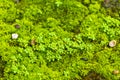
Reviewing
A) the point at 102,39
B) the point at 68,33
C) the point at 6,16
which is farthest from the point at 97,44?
the point at 6,16

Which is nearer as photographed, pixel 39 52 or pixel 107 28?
pixel 39 52

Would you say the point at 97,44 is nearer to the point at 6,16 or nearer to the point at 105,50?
the point at 105,50

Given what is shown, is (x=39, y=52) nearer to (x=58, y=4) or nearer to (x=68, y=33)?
(x=68, y=33)

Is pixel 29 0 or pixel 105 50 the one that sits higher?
pixel 29 0

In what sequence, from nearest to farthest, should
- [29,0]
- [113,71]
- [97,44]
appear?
[113,71]
[97,44]
[29,0]

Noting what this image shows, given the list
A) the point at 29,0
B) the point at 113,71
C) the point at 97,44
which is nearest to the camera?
the point at 113,71

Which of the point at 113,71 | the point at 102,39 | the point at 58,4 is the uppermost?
the point at 58,4
